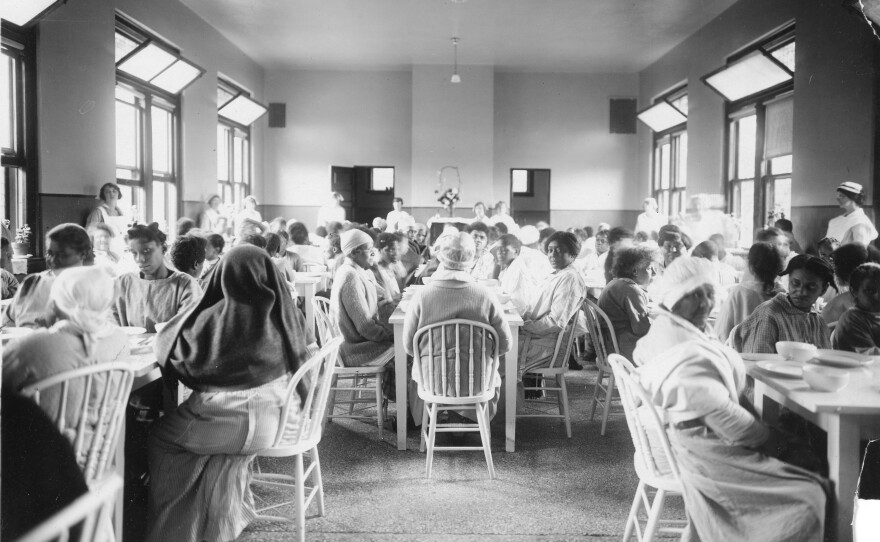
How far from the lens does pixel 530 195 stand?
12.9 m

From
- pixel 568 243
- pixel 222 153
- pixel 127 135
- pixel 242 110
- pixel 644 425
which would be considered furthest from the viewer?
pixel 242 110

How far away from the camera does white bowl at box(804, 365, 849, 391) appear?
1.99 meters

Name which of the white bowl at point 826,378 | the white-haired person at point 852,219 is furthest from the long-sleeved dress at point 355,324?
the white-haired person at point 852,219

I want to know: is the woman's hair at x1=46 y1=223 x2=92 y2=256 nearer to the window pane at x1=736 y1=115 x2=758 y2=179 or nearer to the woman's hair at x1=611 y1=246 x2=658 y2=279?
the woman's hair at x1=611 y1=246 x2=658 y2=279

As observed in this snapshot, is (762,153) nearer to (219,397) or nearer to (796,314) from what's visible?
(796,314)

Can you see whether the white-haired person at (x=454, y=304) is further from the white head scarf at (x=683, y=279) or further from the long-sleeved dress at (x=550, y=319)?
the white head scarf at (x=683, y=279)

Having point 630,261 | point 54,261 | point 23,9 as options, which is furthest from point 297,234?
point 54,261

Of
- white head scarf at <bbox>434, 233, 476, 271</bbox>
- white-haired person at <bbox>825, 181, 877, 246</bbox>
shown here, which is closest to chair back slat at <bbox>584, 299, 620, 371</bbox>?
white head scarf at <bbox>434, 233, 476, 271</bbox>

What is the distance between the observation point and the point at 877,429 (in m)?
1.94

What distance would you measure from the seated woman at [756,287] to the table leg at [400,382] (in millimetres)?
1509

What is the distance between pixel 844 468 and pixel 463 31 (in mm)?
8767

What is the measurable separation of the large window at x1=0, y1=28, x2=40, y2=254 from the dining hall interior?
0.09 ft

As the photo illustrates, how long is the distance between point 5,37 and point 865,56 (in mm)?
6283

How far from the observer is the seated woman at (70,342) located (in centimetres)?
174
